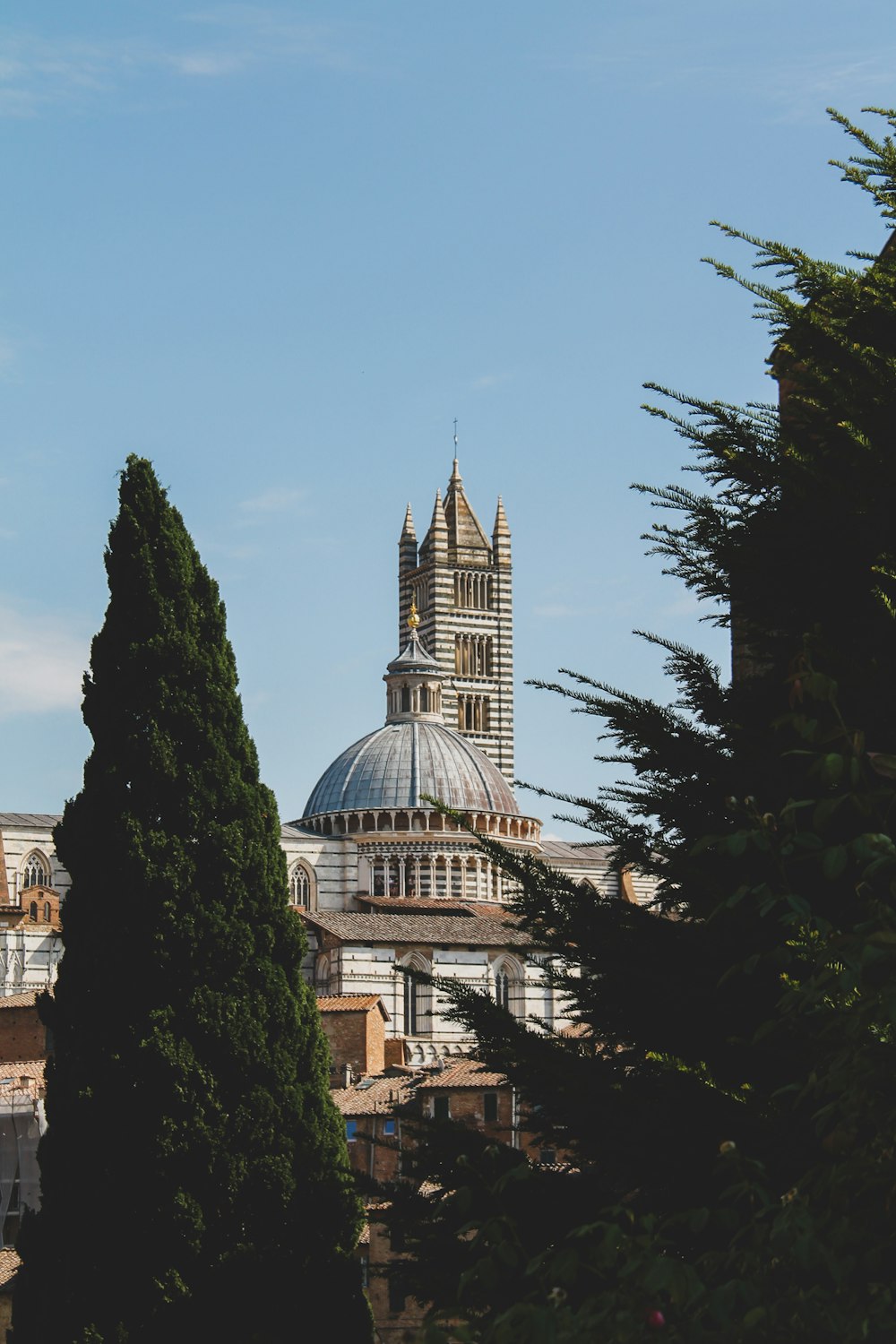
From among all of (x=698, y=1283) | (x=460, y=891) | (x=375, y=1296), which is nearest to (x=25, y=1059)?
(x=375, y=1296)

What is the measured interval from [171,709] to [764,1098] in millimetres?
8333

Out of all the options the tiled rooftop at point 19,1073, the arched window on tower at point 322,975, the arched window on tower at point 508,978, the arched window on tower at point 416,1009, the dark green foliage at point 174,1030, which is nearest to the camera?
the dark green foliage at point 174,1030

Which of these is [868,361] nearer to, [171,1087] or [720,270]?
[720,270]

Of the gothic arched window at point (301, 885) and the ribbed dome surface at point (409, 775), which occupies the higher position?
the ribbed dome surface at point (409, 775)

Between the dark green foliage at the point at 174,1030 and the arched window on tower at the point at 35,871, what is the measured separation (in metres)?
43.5

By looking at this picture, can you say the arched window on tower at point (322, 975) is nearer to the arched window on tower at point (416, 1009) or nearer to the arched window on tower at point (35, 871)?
the arched window on tower at point (416, 1009)

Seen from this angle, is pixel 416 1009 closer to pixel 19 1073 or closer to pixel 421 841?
pixel 421 841

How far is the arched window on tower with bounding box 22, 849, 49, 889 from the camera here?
56344 millimetres

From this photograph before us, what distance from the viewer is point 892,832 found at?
574cm

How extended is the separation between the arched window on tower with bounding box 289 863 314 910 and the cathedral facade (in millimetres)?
50

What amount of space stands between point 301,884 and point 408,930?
528 inches

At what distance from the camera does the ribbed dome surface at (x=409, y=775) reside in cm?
6094

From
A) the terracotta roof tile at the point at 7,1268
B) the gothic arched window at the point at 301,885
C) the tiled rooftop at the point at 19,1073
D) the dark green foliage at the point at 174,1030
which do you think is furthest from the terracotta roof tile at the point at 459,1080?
the gothic arched window at the point at 301,885

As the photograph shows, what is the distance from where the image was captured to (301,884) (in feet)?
192
